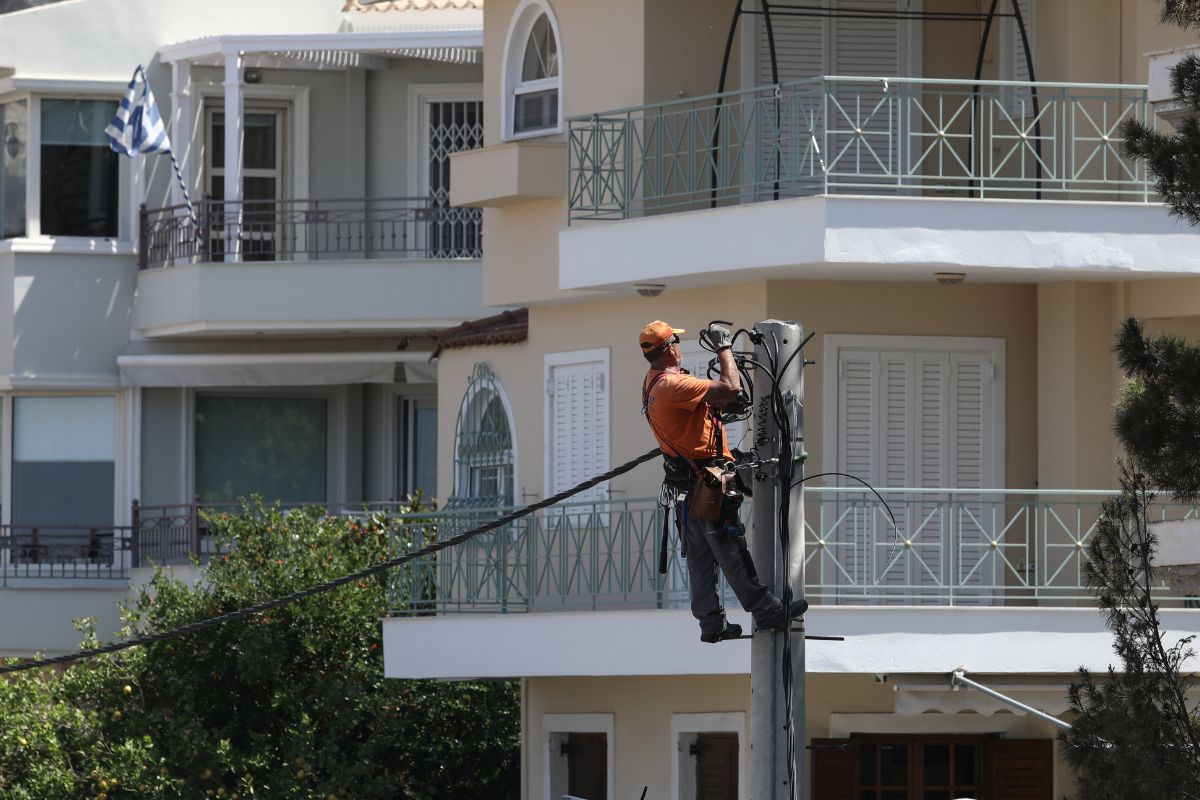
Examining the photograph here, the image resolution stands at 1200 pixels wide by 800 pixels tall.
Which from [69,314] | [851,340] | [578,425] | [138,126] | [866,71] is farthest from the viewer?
[69,314]

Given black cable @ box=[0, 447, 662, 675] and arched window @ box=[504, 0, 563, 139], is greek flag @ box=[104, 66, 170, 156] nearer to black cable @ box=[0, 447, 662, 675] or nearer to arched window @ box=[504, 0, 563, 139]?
arched window @ box=[504, 0, 563, 139]

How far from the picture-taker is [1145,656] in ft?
46.9

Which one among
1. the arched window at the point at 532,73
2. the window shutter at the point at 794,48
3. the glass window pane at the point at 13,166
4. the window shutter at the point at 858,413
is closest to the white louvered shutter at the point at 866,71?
the window shutter at the point at 794,48

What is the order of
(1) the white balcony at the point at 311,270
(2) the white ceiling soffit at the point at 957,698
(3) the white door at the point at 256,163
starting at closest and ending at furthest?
(2) the white ceiling soffit at the point at 957,698
(1) the white balcony at the point at 311,270
(3) the white door at the point at 256,163

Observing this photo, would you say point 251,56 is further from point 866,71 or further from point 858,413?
point 858,413

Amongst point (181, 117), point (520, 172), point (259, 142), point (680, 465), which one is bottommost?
point (680, 465)

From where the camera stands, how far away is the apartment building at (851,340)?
2072 centimetres

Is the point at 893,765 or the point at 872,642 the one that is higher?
the point at 872,642

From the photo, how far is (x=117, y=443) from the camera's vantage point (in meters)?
31.6

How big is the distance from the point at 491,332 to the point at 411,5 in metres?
7.83

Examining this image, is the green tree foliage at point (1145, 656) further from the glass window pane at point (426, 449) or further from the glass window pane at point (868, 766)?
the glass window pane at point (426, 449)

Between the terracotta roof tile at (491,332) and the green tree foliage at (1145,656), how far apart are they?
1080 cm

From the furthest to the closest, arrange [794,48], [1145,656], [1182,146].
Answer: [794,48] → [1145,656] → [1182,146]

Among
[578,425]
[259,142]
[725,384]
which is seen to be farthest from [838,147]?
[259,142]
